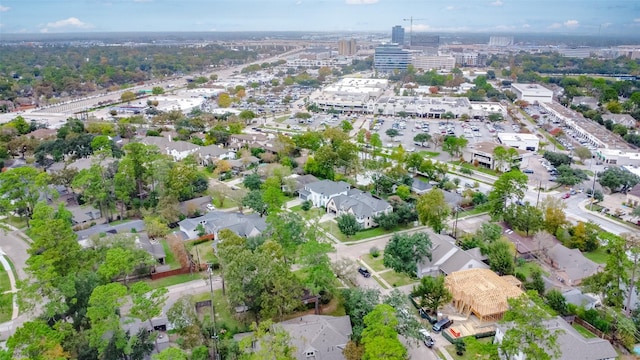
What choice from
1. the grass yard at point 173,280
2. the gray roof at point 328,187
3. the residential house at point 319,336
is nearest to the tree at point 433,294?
the residential house at point 319,336

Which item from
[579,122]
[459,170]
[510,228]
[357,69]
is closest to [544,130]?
[579,122]

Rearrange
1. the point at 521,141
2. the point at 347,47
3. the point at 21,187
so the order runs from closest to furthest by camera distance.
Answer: the point at 21,187 < the point at 521,141 < the point at 347,47

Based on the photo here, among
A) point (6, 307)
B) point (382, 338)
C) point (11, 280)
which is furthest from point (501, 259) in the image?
point (11, 280)

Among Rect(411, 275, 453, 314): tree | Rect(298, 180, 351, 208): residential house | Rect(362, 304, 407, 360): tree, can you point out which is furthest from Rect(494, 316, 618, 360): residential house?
Rect(298, 180, 351, 208): residential house

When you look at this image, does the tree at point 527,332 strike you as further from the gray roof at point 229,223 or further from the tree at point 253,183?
the tree at point 253,183

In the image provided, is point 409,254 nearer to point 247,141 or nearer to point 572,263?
point 572,263

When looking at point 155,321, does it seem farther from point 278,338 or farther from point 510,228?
point 510,228

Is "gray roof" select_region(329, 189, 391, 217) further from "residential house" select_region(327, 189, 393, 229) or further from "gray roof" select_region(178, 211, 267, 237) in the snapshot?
"gray roof" select_region(178, 211, 267, 237)

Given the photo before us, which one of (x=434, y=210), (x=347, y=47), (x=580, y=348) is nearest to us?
(x=580, y=348)
